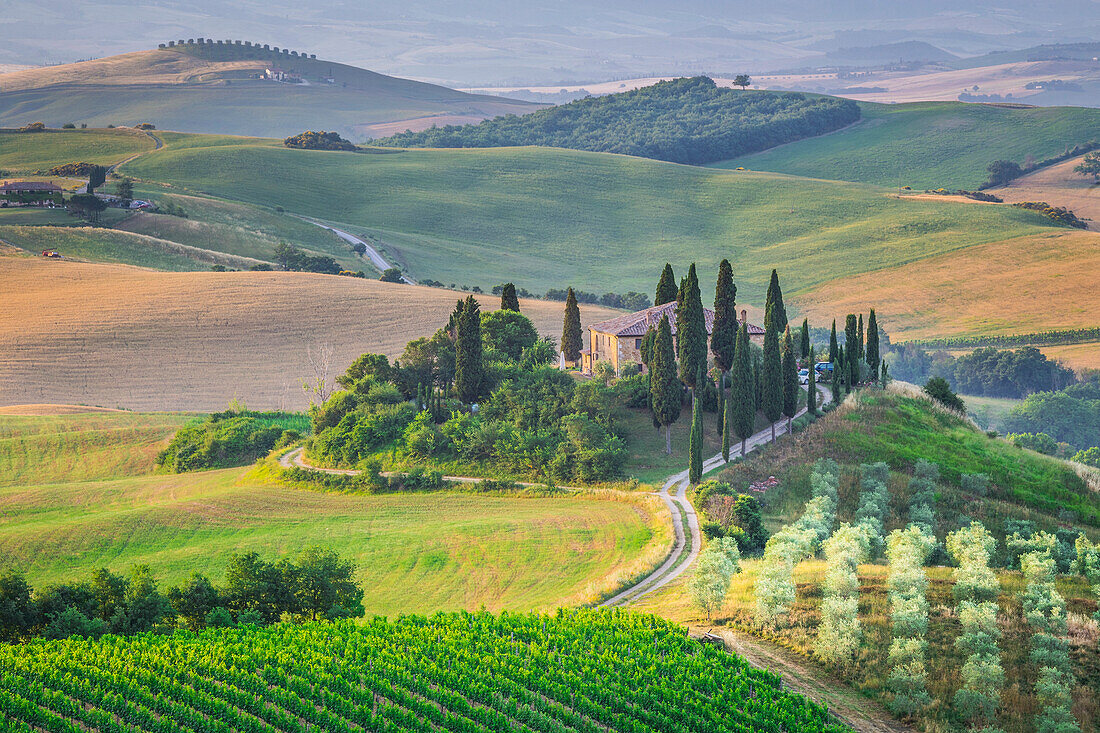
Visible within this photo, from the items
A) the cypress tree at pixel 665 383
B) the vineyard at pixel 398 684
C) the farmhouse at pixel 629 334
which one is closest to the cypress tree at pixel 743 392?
the cypress tree at pixel 665 383

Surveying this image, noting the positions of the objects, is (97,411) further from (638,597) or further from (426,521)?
(638,597)

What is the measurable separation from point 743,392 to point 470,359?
1822 centimetres

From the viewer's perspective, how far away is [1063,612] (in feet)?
111

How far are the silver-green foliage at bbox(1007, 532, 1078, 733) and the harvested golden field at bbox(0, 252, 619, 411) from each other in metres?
58.1

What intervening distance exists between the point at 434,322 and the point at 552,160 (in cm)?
10437

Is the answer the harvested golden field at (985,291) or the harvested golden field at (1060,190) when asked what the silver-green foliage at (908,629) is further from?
the harvested golden field at (1060,190)

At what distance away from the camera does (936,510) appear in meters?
52.8

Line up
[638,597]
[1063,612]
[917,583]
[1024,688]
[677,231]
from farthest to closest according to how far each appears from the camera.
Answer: [677,231]
[638,597]
[917,583]
[1063,612]
[1024,688]

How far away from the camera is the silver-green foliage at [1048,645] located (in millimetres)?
28938

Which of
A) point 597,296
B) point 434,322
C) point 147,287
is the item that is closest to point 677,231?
point 597,296

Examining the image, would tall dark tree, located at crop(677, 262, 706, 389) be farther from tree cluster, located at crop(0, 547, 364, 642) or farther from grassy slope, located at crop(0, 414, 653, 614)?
tree cluster, located at crop(0, 547, 364, 642)

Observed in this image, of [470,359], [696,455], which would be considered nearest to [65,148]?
[470,359]

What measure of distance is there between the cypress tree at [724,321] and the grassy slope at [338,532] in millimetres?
17847

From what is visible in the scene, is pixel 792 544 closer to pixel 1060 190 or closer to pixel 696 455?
pixel 696 455
